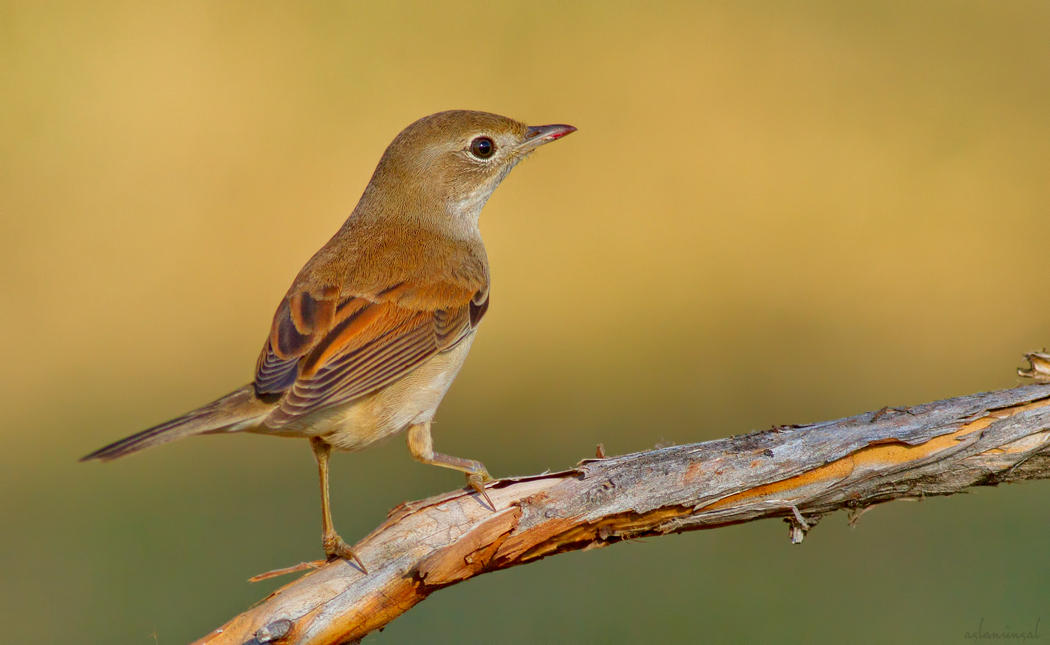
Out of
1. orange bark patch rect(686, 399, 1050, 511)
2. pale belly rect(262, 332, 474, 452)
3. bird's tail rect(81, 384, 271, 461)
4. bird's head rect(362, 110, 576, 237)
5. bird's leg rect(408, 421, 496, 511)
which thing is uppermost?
bird's head rect(362, 110, 576, 237)

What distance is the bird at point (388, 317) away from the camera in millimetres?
3775

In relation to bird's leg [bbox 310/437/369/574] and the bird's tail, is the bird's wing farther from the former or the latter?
bird's leg [bbox 310/437/369/574]

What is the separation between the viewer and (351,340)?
412 centimetres

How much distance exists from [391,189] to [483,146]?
1.71 ft

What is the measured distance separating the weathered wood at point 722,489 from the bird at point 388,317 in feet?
0.59

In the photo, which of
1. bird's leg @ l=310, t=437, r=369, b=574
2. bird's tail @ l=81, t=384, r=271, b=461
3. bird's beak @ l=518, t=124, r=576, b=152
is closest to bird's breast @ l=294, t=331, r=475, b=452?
bird's leg @ l=310, t=437, r=369, b=574

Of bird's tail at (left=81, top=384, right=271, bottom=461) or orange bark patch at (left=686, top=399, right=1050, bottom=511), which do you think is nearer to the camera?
bird's tail at (left=81, top=384, right=271, bottom=461)

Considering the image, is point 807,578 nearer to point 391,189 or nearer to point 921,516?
point 921,516

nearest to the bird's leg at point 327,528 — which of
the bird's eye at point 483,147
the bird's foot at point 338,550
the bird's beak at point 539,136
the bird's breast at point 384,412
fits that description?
the bird's foot at point 338,550

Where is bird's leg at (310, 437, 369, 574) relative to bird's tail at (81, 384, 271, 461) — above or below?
below

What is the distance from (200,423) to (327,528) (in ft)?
2.22

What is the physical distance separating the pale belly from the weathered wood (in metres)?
0.54

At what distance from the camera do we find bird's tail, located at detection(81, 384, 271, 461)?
3.41 metres

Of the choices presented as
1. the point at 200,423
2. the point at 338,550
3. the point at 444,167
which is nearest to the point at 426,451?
the point at 338,550
